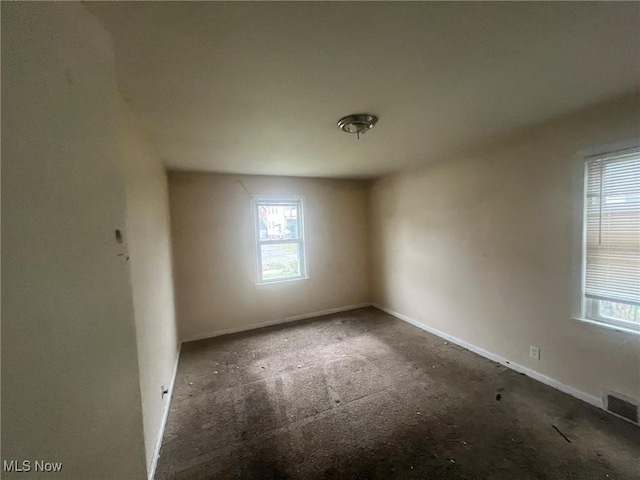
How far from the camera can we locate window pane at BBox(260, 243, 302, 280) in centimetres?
392

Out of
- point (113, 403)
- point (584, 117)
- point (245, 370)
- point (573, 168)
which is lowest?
point (245, 370)

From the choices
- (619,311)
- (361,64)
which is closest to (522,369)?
(619,311)

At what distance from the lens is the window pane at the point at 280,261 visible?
3924mm

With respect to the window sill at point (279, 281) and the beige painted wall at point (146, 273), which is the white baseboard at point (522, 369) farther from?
the beige painted wall at point (146, 273)

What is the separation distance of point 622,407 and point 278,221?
3.84 m

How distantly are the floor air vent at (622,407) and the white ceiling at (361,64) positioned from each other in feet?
6.90

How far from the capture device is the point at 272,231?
13.0 ft

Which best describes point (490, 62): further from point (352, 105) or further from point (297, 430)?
point (297, 430)

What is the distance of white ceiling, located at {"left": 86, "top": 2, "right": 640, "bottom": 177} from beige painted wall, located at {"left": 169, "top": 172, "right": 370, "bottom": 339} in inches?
55.3

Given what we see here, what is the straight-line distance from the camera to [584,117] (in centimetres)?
191

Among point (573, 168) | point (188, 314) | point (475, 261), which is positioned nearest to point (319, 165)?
point (475, 261)

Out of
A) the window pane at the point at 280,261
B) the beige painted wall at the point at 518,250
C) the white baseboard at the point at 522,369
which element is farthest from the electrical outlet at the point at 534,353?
the window pane at the point at 280,261

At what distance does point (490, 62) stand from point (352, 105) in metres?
0.75

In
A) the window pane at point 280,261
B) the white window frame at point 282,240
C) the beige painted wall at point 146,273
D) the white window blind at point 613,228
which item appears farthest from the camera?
the window pane at point 280,261
